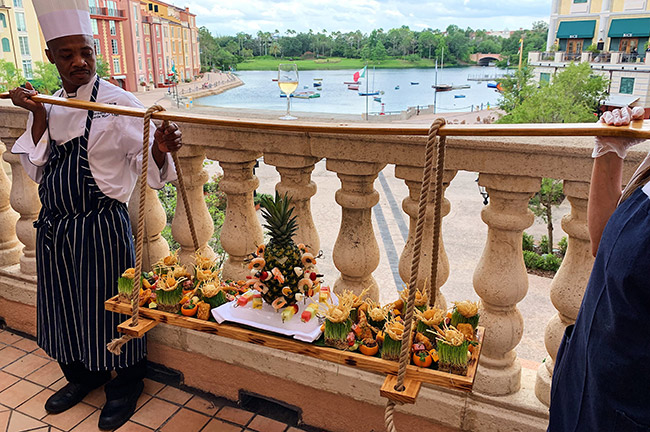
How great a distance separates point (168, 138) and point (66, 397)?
58.5 inches

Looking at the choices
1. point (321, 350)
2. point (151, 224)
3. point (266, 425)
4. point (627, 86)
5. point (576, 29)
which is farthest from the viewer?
A: point (576, 29)

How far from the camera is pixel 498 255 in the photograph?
76.6 inches

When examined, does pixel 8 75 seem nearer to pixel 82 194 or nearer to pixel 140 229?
pixel 82 194

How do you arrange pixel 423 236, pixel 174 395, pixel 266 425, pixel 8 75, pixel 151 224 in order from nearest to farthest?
pixel 423 236 → pixel 266 425 → pixel 174 395 → pixel 151 224 → pixel 8 75

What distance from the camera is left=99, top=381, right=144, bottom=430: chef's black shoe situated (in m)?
2.44

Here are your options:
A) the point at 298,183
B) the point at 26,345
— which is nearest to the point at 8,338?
the point at 26,345

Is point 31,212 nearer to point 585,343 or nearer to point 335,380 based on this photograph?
point 335,380

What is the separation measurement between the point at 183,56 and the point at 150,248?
234 feet

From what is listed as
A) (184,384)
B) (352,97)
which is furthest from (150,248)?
(352,97)

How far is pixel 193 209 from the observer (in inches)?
103

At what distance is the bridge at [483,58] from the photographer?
88.0m

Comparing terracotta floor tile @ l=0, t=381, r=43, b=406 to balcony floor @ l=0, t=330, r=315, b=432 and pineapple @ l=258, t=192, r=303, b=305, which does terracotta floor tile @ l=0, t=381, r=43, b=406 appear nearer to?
balcony floor @ l=0, t=330, r=315, b=432

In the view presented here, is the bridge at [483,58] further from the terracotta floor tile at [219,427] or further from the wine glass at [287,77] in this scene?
the terracotta floor tile at [219,427]

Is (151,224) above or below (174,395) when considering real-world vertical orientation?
above
